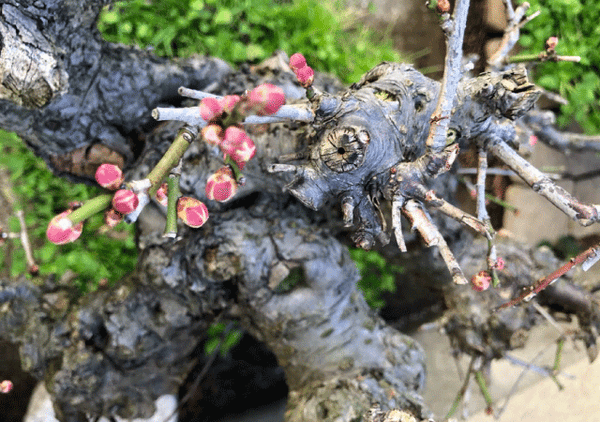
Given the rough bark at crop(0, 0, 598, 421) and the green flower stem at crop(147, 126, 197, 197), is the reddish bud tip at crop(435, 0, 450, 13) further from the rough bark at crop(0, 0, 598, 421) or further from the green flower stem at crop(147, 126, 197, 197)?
the green flower stem at crop(147, 126, 197, 197)

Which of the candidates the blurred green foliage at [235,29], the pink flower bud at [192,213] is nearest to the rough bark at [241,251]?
the pink flower bud at [192,213]

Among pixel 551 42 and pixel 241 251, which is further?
pixel 241 251

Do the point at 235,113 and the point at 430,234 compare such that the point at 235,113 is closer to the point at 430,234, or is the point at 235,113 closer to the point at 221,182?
the point at 221,182

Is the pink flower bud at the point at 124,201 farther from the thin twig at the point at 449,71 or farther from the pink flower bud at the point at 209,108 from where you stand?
the thin twig at the point at 449,71

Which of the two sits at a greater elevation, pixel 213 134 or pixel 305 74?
pixel 305 74

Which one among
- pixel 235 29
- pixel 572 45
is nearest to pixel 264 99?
pixel 235 29

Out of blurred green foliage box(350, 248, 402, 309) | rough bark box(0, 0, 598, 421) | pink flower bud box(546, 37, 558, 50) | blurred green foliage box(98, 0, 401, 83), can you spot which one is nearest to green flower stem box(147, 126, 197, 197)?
rough bark box(0, 0, 598, 421)

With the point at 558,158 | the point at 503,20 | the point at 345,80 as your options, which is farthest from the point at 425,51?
the point at 558,158
